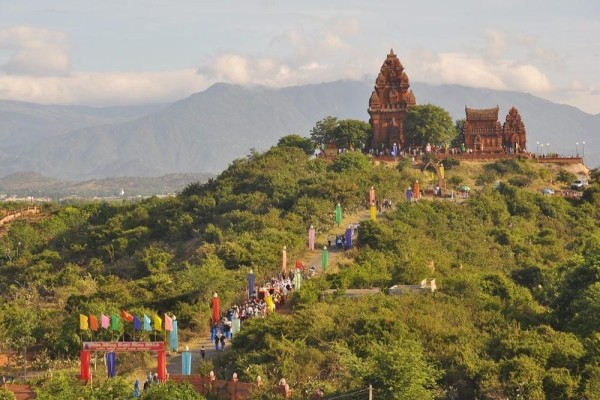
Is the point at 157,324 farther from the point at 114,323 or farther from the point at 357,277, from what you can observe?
the point at 357,277

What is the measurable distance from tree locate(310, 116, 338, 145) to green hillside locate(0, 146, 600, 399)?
511cm

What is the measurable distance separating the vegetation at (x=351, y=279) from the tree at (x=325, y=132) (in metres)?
1.97

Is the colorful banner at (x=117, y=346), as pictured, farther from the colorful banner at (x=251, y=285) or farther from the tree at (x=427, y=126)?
the tree at (x=427, y=126)

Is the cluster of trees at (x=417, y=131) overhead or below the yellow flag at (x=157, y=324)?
overhead

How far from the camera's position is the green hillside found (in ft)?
96.9

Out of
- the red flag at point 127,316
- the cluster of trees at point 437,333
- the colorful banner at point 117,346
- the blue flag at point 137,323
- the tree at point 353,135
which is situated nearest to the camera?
the cluster of trees at point 437,333

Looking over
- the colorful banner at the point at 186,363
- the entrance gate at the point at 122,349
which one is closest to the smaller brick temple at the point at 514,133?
the colorful banner at the point at 186,363

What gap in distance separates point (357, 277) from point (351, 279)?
0.33 meters

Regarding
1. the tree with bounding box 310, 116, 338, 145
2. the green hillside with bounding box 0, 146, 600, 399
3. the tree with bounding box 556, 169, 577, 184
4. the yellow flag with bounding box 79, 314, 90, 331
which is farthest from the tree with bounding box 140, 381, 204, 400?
the tree with bounding box 310, 116, 338, 145

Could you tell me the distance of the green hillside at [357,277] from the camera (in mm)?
29547

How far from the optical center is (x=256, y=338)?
33.0 metres

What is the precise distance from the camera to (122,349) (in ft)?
105

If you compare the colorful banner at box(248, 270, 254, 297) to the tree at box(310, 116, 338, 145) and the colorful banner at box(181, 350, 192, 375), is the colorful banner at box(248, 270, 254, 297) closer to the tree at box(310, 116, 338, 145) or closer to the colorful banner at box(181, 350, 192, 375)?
the colorful banner at box(181, 350, 192, 375)

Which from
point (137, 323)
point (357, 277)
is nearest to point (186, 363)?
point (137, 323)
